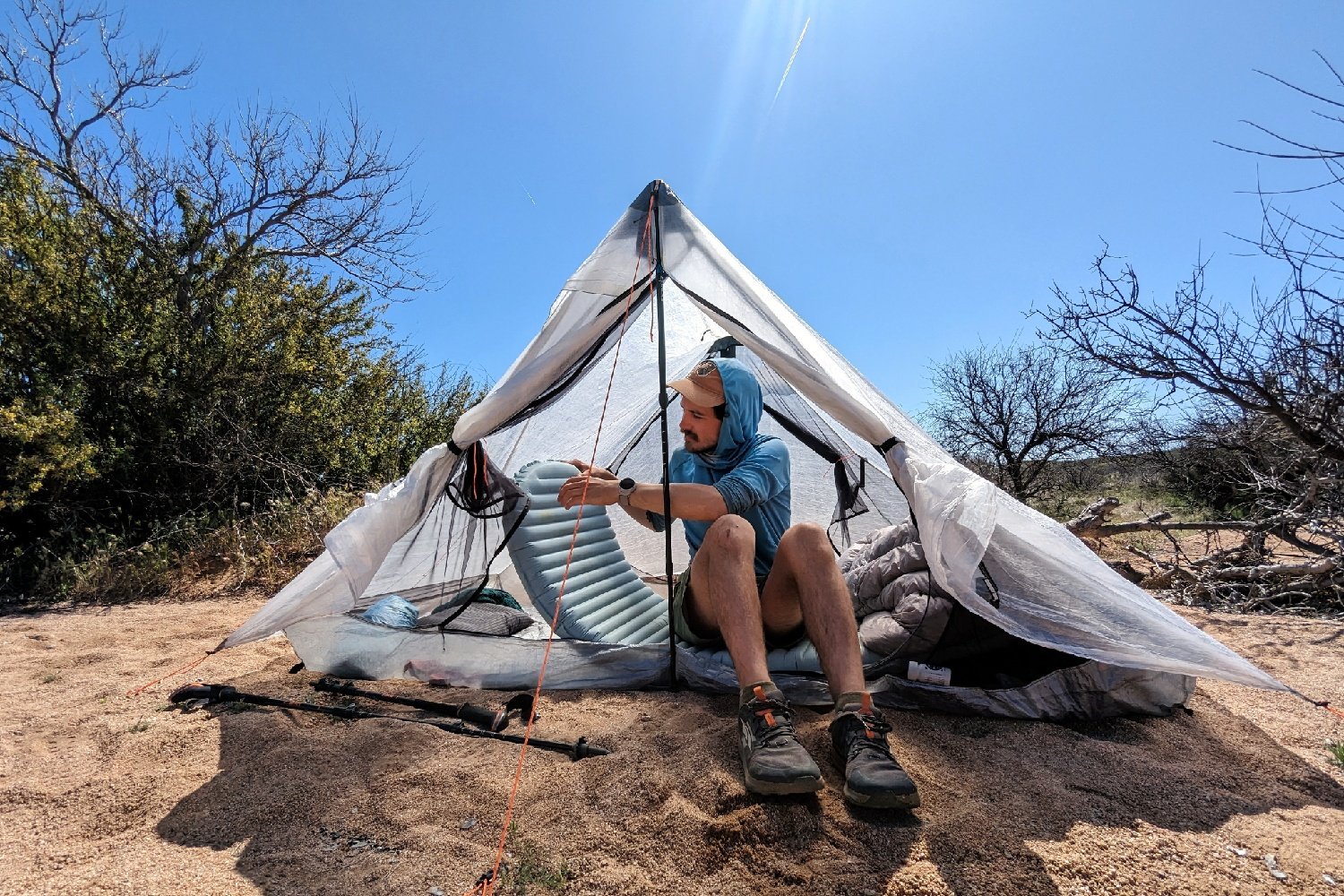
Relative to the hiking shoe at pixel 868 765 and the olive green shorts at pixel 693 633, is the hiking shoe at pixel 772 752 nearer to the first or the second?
the hiking shoe at pixel 868 765

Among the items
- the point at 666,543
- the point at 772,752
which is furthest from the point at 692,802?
the point at 666,543

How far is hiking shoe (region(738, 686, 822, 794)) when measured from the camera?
154 cm

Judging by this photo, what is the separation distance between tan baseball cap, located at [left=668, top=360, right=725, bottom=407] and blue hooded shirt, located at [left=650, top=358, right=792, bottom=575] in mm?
20

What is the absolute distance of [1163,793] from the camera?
168 cm

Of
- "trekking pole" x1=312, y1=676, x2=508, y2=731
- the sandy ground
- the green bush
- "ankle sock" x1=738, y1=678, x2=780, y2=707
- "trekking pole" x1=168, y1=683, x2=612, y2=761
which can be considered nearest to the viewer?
the sandy ground

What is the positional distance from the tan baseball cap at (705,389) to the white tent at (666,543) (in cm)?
9

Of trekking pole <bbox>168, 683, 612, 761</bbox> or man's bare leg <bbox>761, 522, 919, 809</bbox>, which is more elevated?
man's bare leg <bbox>761, 522, 919, 809</bbox>

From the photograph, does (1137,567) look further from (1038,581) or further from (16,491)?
(16,491)

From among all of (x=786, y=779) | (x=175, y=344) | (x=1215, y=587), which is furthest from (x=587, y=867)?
(x=175, y=344)

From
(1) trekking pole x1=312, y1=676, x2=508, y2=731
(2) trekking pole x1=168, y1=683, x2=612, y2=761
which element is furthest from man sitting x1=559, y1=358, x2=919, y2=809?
(1) trekking pole x1=312, y1=676, x2=508, y2=731

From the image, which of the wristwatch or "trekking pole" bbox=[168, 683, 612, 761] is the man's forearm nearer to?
the wristwatch

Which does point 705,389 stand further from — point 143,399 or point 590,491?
point 143,399

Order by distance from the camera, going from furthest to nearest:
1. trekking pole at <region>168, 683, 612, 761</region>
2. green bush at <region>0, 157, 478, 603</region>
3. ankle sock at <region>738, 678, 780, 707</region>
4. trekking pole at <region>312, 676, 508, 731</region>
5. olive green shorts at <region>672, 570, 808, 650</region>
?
green bush at <region>0, 157, 478, 603</region>, olive green shorts at <region>672, 570, 808, 650</region>, trekking pole at <region>312, 676, 508, 731</region>, trekking pole at <region>168, 683, 612, 761</region>, ankle sock at <region>738, 678, 780, 707</region>

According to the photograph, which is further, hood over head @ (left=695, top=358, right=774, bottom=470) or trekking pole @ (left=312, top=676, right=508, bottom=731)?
hood over head @ (left=695, top=358, right=774, bottom=470)
